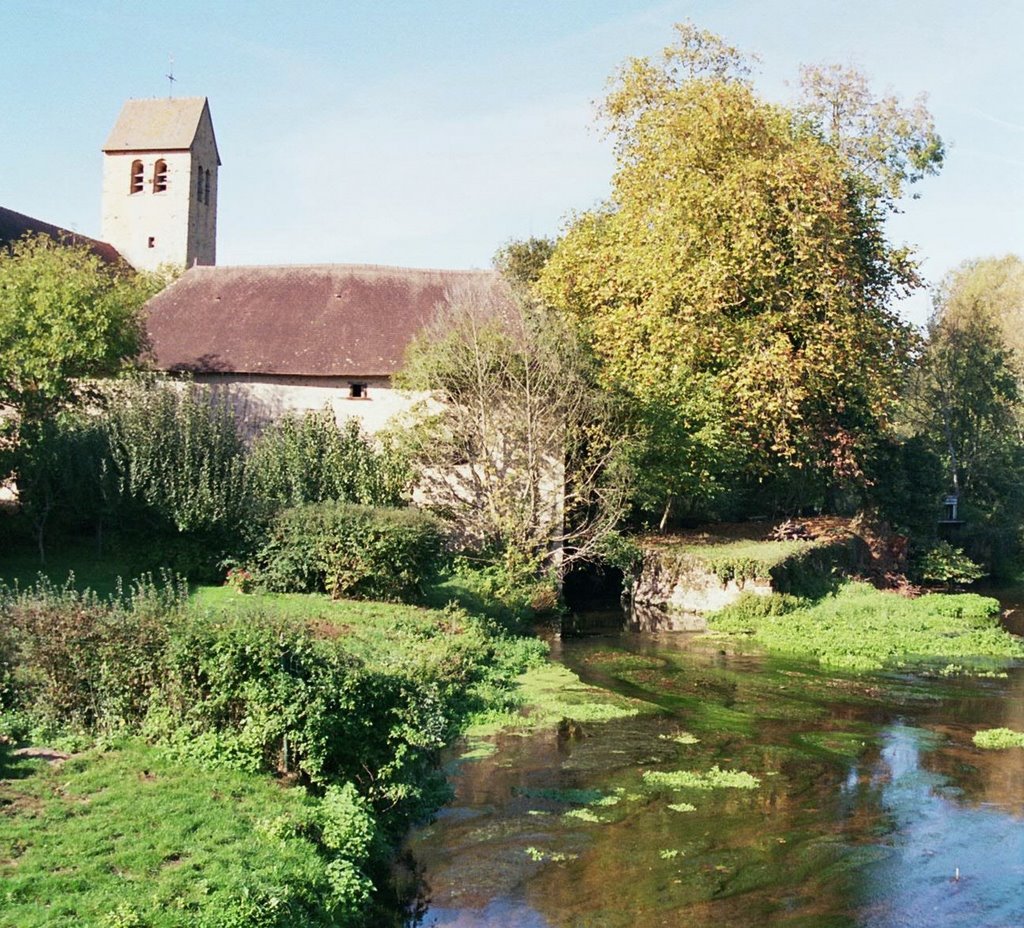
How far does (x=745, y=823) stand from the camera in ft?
40.3

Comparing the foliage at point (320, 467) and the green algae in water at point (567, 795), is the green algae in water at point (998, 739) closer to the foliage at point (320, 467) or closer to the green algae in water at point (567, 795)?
the green algae in water at point (567, 795)

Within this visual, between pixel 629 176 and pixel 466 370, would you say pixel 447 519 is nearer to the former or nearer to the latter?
pixel 466 370

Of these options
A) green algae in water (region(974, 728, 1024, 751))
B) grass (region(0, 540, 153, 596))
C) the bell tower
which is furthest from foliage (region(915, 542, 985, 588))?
the bell tower

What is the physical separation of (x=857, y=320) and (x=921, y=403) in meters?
19.1

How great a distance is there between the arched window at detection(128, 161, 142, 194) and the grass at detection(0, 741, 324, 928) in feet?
179

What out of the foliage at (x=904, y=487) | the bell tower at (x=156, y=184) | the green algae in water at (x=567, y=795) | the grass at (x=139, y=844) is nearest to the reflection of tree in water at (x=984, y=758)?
the green algae in water at (x=567, y=795)

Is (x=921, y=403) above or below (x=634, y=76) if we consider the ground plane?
below

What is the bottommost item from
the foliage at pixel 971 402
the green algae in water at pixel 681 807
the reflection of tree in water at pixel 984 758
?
the reflection of tree in water at pixel 984 758

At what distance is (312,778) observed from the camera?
36.7 ft

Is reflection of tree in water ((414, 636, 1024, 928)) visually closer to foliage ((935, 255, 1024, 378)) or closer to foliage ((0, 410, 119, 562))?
foliage ((0, 410, 119, 562))

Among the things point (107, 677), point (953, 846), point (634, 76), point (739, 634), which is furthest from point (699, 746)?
point (634, 76)

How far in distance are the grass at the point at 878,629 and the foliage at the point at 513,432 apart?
→ 4.72 metres

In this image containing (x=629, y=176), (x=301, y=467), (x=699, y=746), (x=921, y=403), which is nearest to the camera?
(x=699, y=746)

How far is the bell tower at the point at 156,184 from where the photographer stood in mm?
59156
